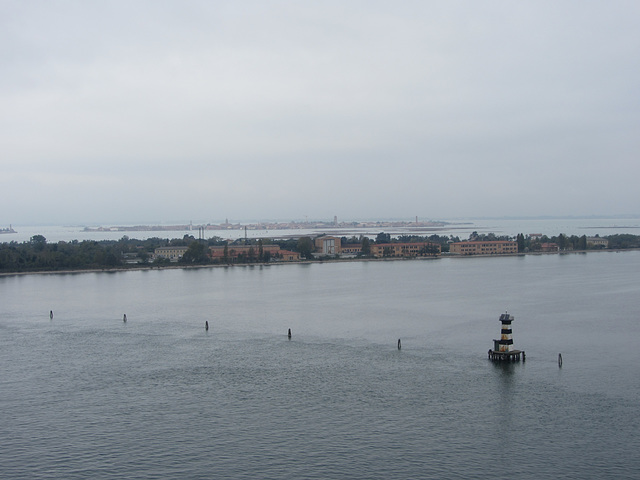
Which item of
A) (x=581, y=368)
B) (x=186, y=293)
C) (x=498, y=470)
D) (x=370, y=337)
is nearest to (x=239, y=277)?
(x=186, y=293)

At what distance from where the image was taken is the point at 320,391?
623 cm

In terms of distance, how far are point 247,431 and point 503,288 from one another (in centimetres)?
1099

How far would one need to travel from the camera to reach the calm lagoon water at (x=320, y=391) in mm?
4672

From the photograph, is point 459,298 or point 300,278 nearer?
point 459,298

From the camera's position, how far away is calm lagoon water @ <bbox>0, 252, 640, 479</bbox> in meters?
4.67

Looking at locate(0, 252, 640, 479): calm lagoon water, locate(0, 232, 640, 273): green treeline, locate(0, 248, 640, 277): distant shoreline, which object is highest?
locate(0, 232, 640, 273): green treeline

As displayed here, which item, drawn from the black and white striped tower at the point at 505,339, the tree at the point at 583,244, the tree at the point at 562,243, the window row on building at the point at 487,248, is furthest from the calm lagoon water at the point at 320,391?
the tree at the point at 583,244

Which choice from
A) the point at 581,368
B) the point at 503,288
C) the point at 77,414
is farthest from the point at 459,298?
the point at 77,414

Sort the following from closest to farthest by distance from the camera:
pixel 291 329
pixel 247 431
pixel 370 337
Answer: pixel 247 431 → pixel 370 337 → pixel 291 329

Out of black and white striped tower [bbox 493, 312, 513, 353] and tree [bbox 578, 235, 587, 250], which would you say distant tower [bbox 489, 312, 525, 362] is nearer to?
black and white striped tower [bbox 493, 312, 513, 353]

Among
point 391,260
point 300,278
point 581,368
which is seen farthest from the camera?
point 391,260

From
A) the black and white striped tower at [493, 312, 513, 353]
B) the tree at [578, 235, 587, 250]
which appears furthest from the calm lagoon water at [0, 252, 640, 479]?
the tree at [578, 235, 587, 250]

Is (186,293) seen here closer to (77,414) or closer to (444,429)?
(77,414)

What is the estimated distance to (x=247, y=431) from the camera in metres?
5.20
